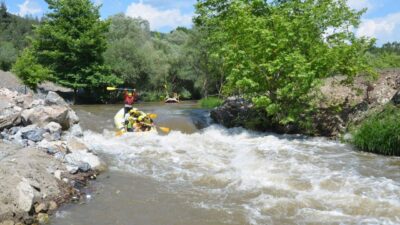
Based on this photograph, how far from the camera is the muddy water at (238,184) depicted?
6.83 meters

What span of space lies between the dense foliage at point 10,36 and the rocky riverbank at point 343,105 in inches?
A: 1918

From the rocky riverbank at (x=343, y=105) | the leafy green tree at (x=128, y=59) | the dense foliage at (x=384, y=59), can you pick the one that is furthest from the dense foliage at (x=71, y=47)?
the dense foliage at (x=384, y=59)

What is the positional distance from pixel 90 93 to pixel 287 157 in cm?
2235

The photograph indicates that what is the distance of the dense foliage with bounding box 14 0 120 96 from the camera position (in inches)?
1123

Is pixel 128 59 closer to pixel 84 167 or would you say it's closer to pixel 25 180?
pixel 84 167

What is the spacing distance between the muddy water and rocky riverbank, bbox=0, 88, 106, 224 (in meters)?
0.43

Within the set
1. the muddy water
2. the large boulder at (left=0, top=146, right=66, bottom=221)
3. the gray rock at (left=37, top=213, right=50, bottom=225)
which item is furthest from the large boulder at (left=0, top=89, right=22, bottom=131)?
the gray rock at (left=37, top=213, right=50, bottom=225)

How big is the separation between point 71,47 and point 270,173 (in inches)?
880

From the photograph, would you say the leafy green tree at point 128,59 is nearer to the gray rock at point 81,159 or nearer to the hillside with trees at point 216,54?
the hillside with trees at point 216,54

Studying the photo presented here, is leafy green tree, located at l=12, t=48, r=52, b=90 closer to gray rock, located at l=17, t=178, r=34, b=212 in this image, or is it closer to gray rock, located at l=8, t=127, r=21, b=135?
gray rock, located at l=8, t=127, r=21, b=135

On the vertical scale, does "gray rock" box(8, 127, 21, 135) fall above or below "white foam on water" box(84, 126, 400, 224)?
above

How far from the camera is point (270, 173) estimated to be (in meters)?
9.42

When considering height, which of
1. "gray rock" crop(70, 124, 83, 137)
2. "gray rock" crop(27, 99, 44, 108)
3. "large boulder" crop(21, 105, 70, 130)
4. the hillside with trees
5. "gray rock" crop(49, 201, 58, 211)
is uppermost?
the hillside with trees

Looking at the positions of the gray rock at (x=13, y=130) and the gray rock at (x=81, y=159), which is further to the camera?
the gray rock at (x=13, y=130)
